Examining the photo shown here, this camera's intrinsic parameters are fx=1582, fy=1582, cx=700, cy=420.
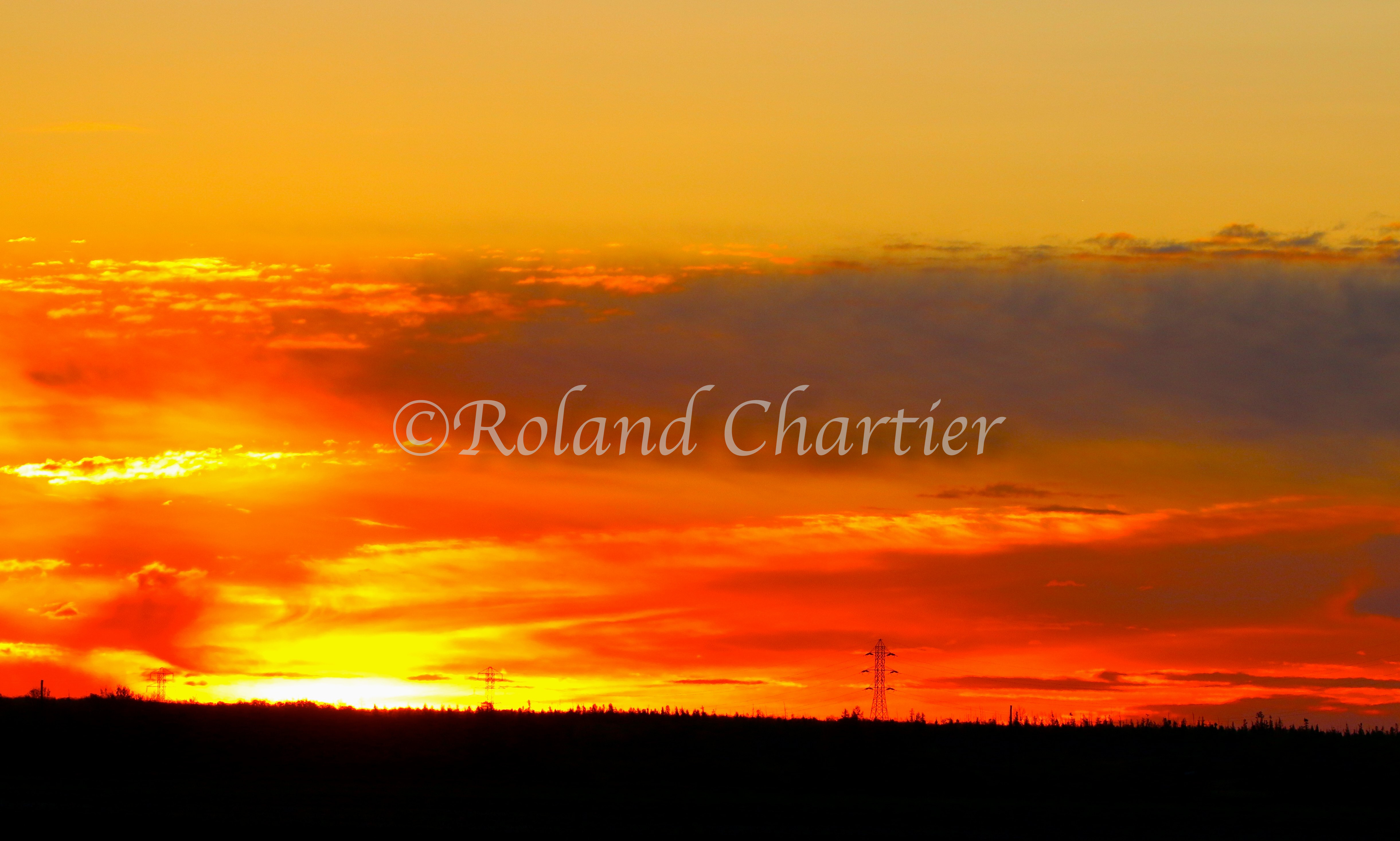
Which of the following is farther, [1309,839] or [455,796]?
[455,796]

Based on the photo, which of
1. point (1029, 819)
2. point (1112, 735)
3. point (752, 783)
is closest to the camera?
point (1029, 819)

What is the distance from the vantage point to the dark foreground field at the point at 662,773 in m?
31.5

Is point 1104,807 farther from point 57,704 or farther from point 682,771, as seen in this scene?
point 57,704

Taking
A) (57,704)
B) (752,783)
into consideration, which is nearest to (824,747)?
(752,783)

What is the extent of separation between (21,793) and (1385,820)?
94.3ft

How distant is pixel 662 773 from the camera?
4009cm

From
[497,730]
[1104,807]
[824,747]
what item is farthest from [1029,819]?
[497,730]

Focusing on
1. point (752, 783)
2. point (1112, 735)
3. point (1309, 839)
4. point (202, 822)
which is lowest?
point (202, 822)

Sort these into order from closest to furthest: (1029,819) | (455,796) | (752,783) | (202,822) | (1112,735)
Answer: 1. (202,822)
2. (1029,819)
3. (455,796)
4. (752,783)
5. (1112,735)

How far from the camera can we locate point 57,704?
44.0 metres

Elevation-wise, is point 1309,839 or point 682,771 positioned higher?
point 682,771

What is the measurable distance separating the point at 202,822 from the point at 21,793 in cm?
599

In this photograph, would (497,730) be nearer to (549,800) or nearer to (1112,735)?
(549,800)

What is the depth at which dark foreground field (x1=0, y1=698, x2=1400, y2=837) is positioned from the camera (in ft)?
103
